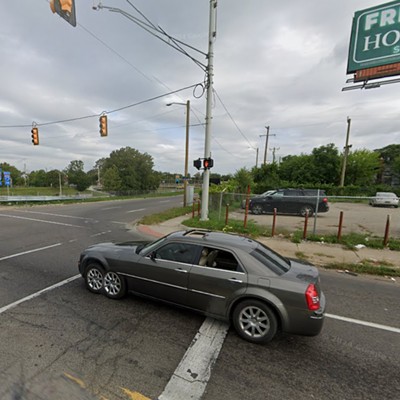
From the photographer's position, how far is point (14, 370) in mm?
2350

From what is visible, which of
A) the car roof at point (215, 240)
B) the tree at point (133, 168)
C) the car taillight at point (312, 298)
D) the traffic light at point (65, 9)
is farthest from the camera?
→ the tree at point (133, 168)

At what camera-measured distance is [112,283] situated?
155 inches

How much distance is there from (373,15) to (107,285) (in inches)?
574

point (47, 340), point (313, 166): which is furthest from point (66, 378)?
point (313, 166)

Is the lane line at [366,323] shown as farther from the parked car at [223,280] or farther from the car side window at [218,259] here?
the car side window at [218,259]

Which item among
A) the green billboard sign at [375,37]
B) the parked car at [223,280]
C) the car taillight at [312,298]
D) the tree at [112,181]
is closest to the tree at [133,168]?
the tree at [112,181]

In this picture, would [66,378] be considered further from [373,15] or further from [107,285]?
[373,15]

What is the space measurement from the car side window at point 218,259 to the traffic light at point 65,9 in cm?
625

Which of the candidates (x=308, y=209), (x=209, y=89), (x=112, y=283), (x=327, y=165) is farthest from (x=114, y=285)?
(x=327, y=165)

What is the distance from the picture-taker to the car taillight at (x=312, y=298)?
277 cm

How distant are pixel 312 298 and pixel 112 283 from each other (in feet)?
10.4

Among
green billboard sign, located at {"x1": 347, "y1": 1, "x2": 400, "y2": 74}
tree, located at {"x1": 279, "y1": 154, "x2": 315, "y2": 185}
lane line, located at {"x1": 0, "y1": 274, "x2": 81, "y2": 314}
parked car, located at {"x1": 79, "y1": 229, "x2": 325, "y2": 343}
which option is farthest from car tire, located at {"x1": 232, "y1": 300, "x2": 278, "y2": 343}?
tree, located at {"x1": 279, "y1": 154, "x2": 315, "y2": 185}

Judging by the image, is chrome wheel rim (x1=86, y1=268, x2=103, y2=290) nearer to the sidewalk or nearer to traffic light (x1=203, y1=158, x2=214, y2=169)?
the sidewalk

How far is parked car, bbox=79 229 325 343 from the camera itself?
9.34 feet
